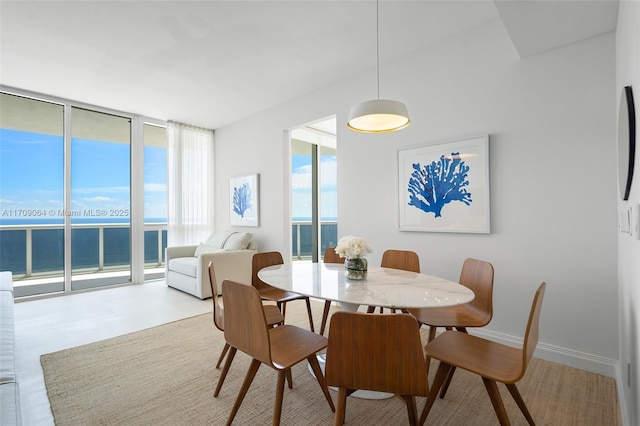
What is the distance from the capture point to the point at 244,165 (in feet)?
17.1

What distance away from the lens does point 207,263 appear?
4.04 meters

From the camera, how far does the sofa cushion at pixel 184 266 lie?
14.0 feet

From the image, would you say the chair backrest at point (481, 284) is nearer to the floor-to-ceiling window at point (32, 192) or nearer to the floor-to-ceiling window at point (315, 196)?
the floor-to-ceiling window at point (315, 196)

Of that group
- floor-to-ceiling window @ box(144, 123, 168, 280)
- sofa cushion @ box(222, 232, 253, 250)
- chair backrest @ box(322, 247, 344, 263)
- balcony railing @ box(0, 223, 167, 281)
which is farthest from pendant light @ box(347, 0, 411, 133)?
balcony railing @ box(0, 223, 167, 281)

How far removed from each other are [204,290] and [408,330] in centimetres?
359

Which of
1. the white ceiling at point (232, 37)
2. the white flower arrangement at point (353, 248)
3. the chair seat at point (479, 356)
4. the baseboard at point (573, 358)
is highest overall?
the white ceiling at point (232, 37)

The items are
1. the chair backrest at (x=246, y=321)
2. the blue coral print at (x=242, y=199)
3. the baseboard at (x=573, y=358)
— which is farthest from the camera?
the blue coral print at (x=242, y=199)

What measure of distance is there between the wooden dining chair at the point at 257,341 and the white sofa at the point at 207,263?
8.48 feet

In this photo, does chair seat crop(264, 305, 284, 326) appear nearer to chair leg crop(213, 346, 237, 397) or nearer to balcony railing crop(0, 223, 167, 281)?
chair leg crop(213, 346, 237, 397)

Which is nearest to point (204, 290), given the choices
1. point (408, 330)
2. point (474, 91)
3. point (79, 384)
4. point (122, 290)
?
point (122, 290)

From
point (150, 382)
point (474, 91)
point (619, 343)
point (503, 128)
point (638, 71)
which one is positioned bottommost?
point (150, 382)

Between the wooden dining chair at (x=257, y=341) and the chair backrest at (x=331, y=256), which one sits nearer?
the wooden dining chair at (x=257, y=341)

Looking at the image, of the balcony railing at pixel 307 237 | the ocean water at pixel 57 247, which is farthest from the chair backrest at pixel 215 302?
the ocean water at pixel 57 247

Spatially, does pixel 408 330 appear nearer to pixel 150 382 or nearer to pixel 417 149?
pixel 150 382
